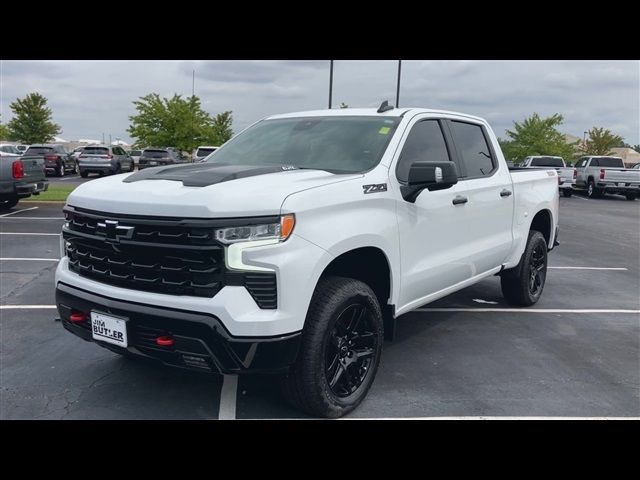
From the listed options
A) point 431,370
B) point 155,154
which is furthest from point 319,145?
point 155,154

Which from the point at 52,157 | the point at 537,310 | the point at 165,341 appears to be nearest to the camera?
the point at 165,341

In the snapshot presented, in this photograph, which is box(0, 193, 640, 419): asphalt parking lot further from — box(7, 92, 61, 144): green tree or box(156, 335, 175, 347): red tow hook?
box(7, 92, 61, 144): green tree

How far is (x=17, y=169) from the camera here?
13.7 m

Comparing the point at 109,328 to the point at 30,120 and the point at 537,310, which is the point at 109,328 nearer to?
→ the point at 537,310

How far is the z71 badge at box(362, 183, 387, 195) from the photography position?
3.76 meters

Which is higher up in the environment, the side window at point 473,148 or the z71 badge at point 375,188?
the side window at point 473,148

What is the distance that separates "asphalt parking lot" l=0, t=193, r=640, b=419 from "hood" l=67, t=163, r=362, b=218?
1395mm

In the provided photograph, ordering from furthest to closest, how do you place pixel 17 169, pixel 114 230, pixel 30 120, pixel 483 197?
pixel 30 120
pixel 17 169
pixel 483 197
pixel 114 230

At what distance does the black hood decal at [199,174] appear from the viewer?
342cm

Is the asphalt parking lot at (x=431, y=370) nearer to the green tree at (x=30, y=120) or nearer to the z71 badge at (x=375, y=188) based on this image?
the z71 badge at (x=375, y=188)

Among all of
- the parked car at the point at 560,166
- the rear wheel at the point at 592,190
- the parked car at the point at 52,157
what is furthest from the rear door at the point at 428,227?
the parked car at the point at 52,157

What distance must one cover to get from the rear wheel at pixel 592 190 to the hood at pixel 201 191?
28237 mm

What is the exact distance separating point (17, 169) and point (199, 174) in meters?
12.1

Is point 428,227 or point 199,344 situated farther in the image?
point 428,227
